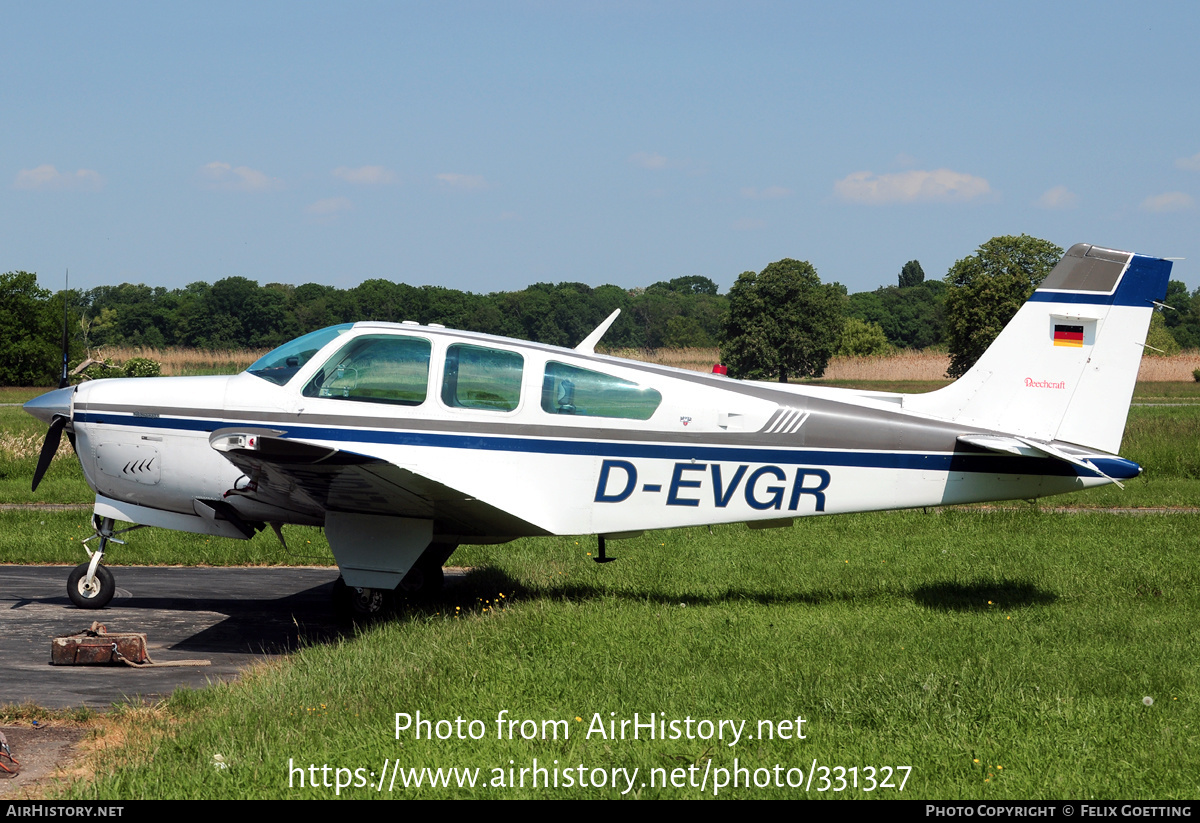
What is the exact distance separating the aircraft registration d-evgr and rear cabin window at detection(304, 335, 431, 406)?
11 mm

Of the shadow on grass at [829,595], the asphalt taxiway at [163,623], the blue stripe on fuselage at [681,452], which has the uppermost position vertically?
the blue stripe on fuselage at [681,452]

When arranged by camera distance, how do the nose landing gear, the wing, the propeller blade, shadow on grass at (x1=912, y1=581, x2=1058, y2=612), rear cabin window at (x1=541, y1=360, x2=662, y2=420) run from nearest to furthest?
the wing
rear cabin window at (x1=541, y1=360, x2=662, y2=420)
shadow on grass at (x1=912, y1=581, x2=1058, y2=612)
the propeller blade
the nose landing gear

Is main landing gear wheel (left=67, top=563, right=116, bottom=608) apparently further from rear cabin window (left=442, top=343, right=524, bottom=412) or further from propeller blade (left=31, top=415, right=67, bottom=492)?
rear cabin window (left=442, top=343, right=524, bottom=412)

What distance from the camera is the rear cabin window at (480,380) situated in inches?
300

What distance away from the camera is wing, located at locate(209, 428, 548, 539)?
639 centimetres

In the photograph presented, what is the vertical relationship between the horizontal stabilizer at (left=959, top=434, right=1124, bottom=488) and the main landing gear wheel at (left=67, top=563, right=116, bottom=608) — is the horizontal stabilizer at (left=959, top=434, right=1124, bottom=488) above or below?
above

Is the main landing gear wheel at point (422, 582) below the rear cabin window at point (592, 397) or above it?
below

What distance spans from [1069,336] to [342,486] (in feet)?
18.7

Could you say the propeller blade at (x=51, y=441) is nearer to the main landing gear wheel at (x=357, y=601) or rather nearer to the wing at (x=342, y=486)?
the wing at (x=342, y=486)

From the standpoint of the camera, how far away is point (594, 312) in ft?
181

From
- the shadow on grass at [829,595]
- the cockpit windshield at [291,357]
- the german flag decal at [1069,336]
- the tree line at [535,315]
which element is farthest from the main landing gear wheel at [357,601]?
the tree line at [535,315]

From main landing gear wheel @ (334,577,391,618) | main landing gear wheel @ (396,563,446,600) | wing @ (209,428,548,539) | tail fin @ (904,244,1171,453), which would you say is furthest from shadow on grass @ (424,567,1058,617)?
tail fin @ (904,244,1171,453)

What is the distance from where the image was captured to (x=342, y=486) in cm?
706

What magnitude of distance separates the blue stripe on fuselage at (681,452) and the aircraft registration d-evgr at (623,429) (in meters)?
0.01
